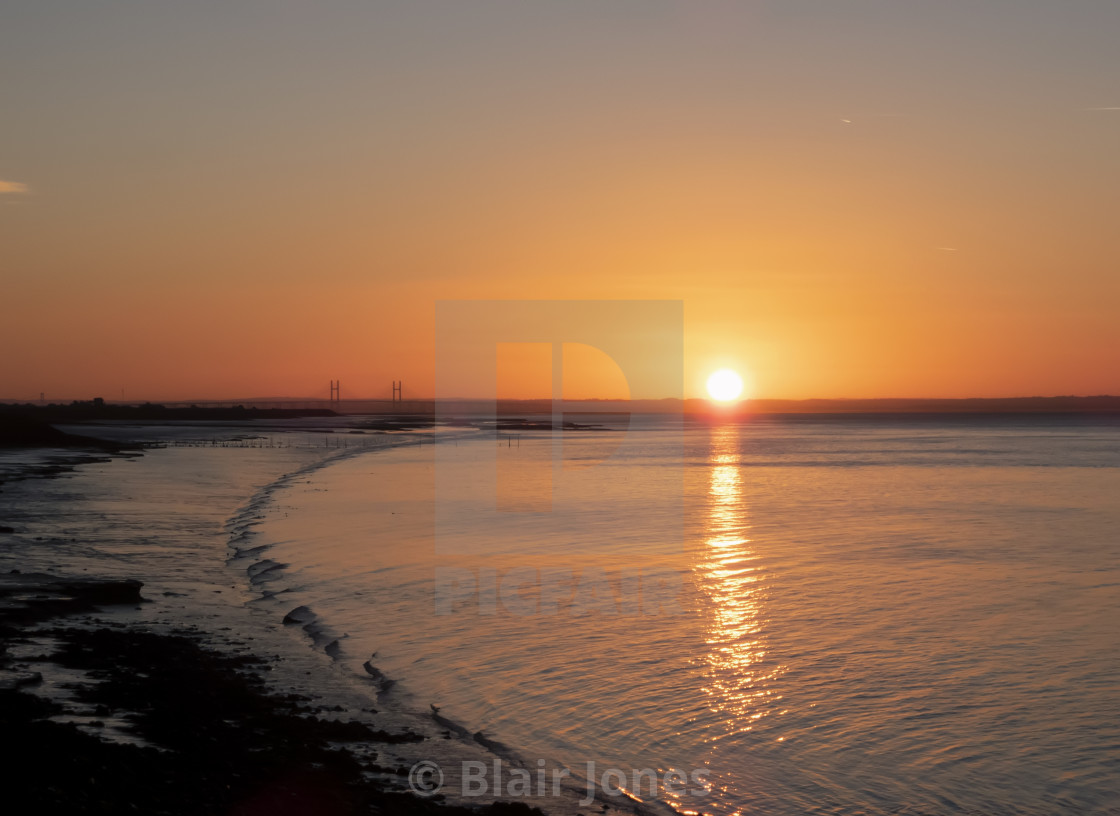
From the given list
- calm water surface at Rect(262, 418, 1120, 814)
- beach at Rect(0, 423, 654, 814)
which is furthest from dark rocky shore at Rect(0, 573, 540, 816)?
calm water surface at Rect(262, 418, 1120, 814)

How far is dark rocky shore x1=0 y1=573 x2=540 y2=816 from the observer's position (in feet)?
25.2

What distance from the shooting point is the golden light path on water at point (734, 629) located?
12.1m

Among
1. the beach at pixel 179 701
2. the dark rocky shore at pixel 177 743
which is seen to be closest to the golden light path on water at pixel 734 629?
the beach at pixel 179 701

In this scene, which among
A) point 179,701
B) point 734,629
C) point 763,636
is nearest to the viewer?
point 179,701

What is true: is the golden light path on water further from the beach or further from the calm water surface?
the beach

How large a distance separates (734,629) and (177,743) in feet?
33.5

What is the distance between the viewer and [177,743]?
9141 millimetres

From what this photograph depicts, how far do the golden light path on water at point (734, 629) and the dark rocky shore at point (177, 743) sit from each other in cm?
454

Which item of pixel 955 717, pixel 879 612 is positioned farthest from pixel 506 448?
pixel 955 717

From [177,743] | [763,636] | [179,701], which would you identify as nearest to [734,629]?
[763,636]

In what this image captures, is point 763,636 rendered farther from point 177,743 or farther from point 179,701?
point 177,743

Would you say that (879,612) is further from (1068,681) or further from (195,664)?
(195,664)

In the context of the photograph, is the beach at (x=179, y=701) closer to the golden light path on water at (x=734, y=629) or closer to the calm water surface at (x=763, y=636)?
the calm water surface at (x=763, y=636)

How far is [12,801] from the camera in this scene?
7.06 m
